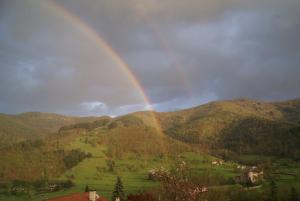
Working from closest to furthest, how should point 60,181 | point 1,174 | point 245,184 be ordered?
1. point 245,184
2. point 60,181
3. point 1,174

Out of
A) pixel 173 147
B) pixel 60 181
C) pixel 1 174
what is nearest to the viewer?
pixel 60 181

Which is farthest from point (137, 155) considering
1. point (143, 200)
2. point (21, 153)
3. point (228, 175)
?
point (143, 200)

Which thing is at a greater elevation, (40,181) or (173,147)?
(173,147)

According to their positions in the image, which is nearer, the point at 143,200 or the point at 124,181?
the point at 143,200

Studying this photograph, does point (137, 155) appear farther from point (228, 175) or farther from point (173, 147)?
point (228, 175)

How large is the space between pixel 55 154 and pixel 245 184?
8727 cm

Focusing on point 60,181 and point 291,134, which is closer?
point 60,181

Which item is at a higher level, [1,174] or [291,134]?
[291,134]

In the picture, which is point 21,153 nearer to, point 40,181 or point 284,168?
point 40,181

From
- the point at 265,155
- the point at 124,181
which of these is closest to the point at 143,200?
the point at 124,181

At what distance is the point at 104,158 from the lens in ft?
569

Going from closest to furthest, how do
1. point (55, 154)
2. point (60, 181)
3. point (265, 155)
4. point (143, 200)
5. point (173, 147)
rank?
point (143, 200) → point (60, 181) → point (55, 154) → point (265, 155) → point (173, 147)

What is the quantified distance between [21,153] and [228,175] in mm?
94648

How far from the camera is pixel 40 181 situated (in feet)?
474
